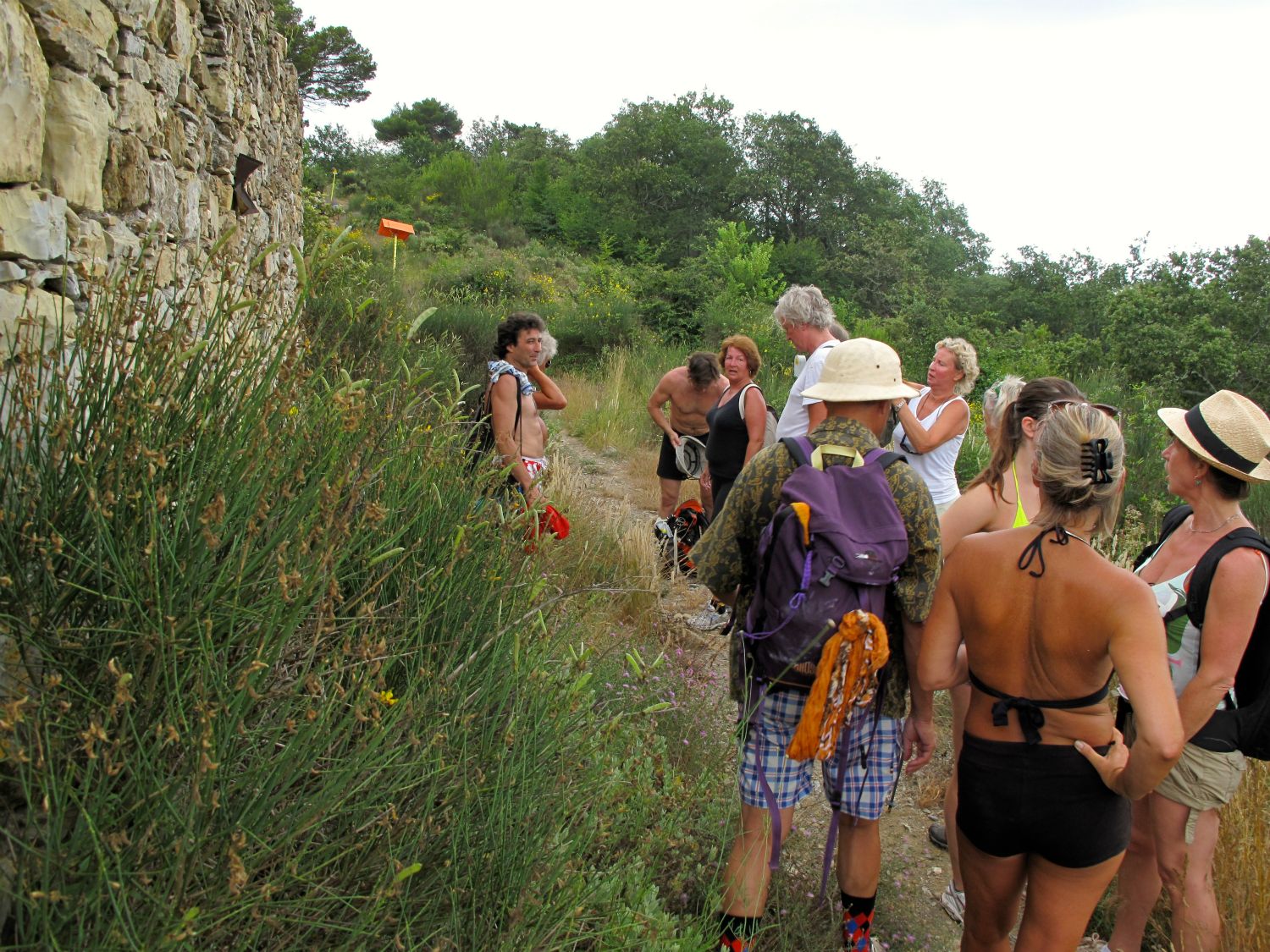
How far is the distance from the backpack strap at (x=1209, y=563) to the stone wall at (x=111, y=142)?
2596mm

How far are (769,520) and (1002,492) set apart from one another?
1.03 meters

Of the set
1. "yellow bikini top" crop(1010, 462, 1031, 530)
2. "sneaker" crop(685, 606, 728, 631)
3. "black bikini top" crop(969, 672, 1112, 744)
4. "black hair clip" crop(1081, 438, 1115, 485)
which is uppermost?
"black hair clip" crop(1081, 438, 1115, 485)

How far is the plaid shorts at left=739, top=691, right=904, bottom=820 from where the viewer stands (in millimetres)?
2643

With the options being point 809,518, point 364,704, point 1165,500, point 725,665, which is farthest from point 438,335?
point 364,704

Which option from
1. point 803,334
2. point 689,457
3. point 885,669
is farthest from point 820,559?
point 689,457

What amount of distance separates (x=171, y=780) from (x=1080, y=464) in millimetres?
2093

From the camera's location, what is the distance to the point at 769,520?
268 centimetres

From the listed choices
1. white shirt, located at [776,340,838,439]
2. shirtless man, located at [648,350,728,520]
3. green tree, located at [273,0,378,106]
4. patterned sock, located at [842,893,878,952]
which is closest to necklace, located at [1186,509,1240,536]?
patterned sock, located at [842,893,878,952]

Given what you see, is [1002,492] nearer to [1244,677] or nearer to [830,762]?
[1244,677]

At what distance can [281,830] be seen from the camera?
4.91 feet

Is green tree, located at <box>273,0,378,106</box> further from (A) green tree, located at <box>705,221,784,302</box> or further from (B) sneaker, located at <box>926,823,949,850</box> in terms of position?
(B) sneaker, located at <box>926,823,949,850</box>

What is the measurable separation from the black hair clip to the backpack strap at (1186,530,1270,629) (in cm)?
60

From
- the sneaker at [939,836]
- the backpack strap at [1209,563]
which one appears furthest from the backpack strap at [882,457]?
the sneaker at [939,836]

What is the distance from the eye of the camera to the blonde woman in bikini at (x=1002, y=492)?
311 centimetres
